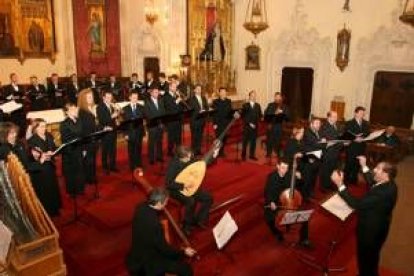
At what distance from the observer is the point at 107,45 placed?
18844 mm

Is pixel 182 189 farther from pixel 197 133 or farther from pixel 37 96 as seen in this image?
pixel 37 96

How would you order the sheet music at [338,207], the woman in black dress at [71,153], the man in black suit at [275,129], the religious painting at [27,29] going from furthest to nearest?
the religious painting at [27,29] < the man in black suit at [275,129] < the woman in black dress at [71,153] < the sheet music at [338,207]

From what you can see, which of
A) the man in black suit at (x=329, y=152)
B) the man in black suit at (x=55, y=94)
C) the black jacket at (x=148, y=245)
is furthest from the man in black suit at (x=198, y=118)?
the man in black suit at (x=55, y=94)

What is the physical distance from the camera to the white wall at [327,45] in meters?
12.9

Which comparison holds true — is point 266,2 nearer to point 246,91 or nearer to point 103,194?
point 246,91

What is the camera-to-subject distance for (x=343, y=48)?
45.5ft

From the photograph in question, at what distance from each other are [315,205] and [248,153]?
11.6ft

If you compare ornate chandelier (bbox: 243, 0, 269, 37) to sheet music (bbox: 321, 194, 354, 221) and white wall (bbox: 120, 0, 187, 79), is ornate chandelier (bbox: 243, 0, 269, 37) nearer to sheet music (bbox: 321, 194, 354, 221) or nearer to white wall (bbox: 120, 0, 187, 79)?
white wall (bbox: 120, 0, 187, 79)

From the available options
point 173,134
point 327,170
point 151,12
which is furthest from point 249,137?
point 151,12

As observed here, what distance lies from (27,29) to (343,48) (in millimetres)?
12966

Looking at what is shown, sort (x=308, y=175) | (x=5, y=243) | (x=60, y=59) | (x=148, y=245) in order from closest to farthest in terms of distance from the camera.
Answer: (x=5, y=243) → (x=148, y=245) → (x=308, y=175) → (x=60, y=59)

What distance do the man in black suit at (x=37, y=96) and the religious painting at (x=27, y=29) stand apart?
2.65 m

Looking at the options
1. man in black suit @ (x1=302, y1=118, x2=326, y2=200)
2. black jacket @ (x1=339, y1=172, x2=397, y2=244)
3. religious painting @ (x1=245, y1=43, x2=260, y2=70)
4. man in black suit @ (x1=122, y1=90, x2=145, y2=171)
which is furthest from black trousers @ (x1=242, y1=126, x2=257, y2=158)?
religious painting @ (x1=245, y1=43, x2=260, y2=70)

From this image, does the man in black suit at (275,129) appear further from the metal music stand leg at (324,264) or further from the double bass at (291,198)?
the metal music stand leg at (324,264)
